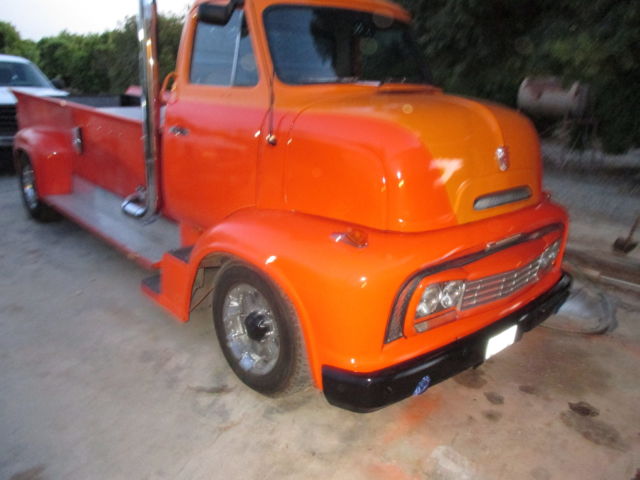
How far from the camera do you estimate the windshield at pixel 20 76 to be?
30.2 feet

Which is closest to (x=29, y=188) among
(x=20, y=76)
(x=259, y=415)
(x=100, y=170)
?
(x=100, y=170)

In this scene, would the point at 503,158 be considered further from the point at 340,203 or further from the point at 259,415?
the point at 259,415

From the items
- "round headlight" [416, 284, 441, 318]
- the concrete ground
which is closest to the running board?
the concrete ground

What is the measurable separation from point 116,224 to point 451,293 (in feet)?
9.98

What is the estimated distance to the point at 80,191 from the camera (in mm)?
5289

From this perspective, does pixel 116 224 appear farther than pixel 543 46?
No

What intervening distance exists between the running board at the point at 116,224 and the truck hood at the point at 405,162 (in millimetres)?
1561

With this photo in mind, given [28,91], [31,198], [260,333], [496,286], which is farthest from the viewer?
[28,91]

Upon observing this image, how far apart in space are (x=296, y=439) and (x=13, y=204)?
5.59 meters

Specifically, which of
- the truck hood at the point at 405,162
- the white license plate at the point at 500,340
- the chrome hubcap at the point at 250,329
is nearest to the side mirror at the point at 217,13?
the truck hood at the point at 405,162

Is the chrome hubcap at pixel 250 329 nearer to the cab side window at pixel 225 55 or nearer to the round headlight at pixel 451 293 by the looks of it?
the round headlight at pixel 451 293

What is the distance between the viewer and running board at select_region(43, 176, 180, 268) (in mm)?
3977

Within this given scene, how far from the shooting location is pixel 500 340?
272 cm

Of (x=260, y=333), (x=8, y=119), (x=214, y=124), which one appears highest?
(x=214, y=124)
